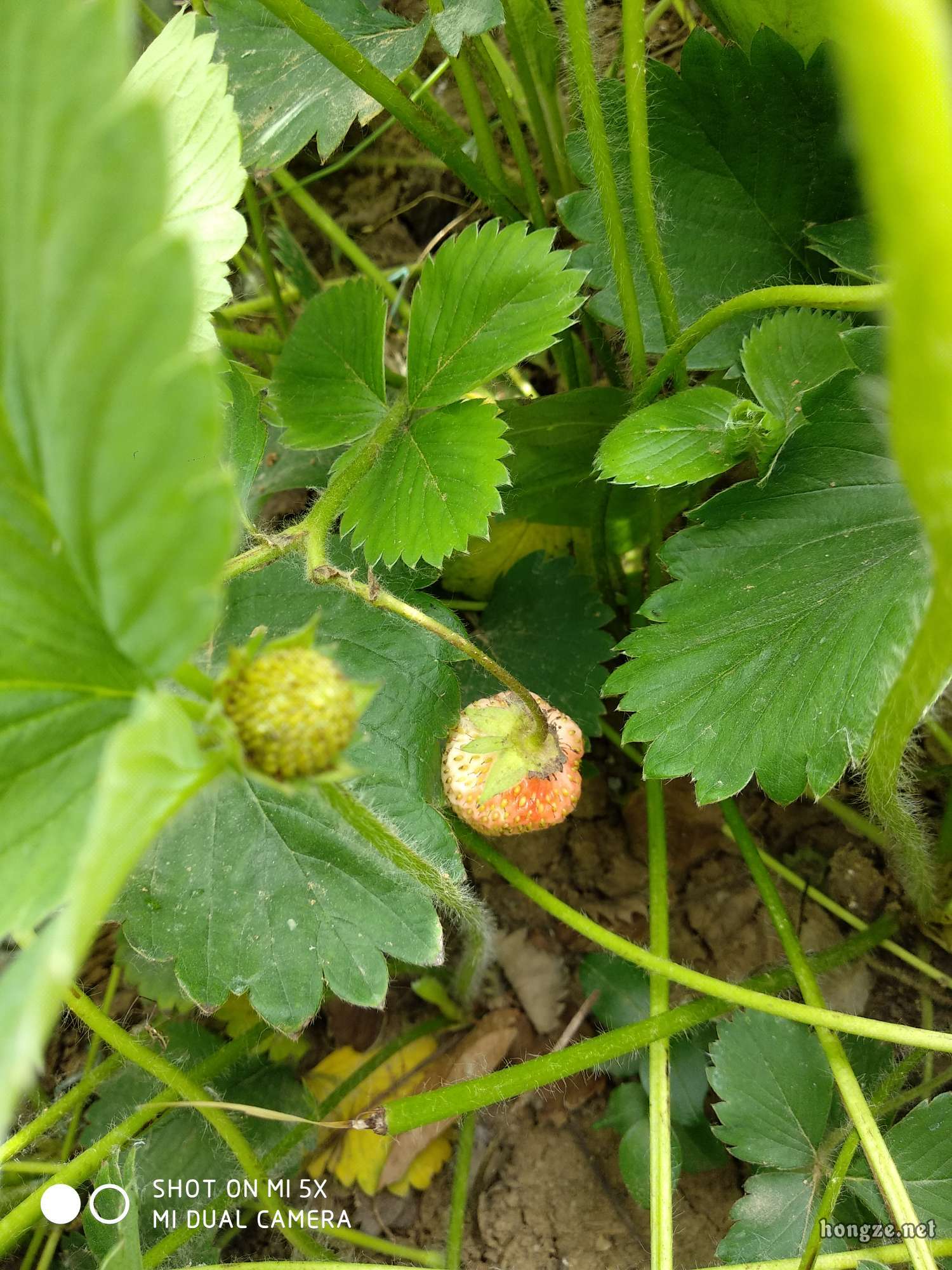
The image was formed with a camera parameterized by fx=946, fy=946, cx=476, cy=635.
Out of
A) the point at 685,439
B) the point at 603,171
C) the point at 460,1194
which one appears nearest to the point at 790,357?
the point at 685,439

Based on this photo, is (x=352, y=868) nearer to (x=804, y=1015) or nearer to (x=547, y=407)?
(x=804, y=1015)

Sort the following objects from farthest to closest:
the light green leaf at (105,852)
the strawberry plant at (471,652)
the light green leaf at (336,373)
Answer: the light green leaf at (336,373)
the strawberry plant at (471,652)
the light green leaf at (105,852)

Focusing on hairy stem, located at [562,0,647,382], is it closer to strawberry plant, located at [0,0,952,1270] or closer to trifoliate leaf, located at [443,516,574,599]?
strawberry plant, located at [0,0,952,1270]

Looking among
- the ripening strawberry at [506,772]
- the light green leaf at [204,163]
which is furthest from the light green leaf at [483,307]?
the ripening strawberry at [506,772]

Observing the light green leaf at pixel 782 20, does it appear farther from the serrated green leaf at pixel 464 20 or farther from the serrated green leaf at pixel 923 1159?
the serrated green leaf at pixel 923 1159

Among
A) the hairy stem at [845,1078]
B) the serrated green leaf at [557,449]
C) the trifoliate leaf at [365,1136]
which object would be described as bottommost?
the trifoliate leaf at [365,1136]

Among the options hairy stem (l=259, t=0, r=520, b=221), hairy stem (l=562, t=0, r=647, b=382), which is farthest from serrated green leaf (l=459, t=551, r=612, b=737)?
hairy stem (l=259, t=0, r=520, b=221)
